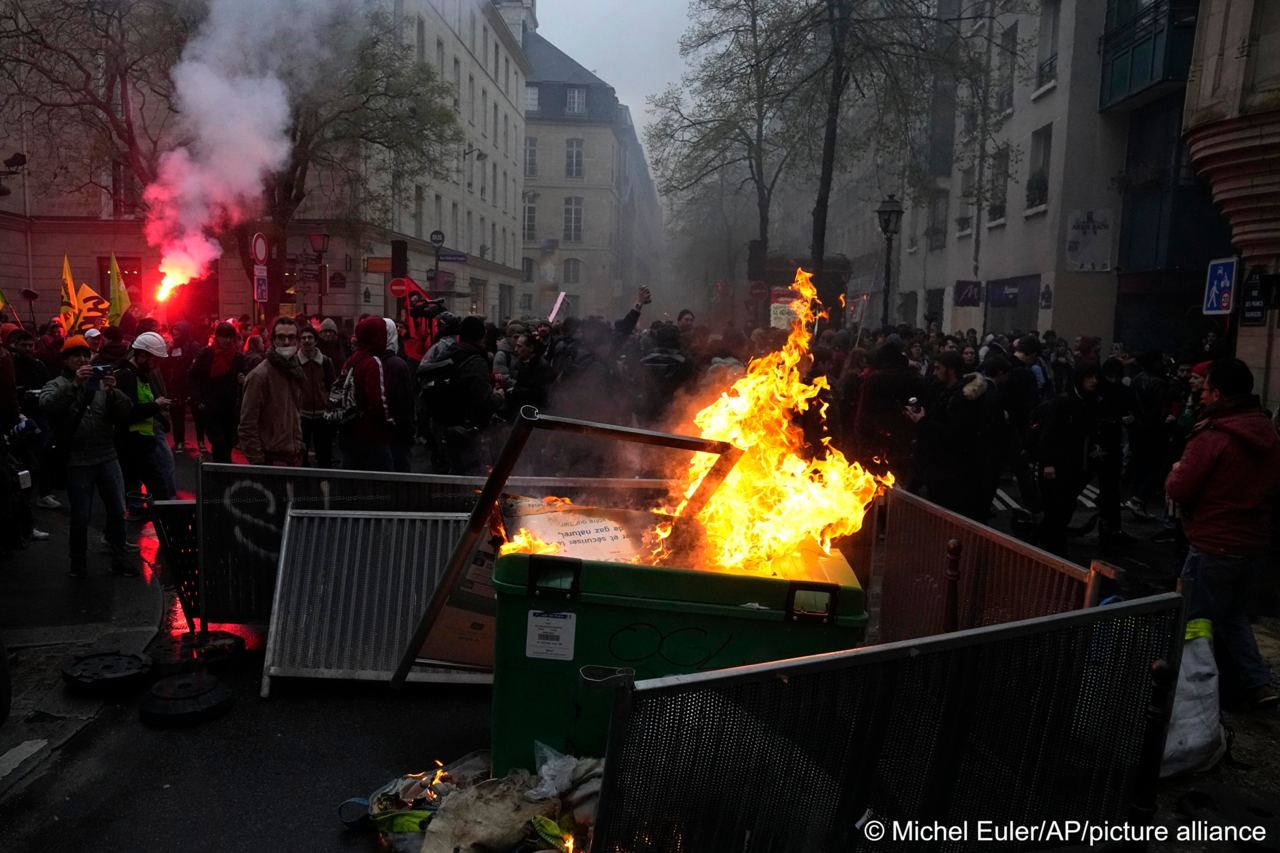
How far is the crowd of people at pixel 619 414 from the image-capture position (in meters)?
4.94

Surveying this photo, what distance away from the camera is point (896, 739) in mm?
2617

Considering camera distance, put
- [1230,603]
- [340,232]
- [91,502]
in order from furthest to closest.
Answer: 1. [340,232]
2. [91,502]
3. [1230,603]

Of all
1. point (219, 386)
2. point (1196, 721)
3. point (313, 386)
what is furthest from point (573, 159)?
point (1196, 721)

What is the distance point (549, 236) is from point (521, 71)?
1325 centimetres

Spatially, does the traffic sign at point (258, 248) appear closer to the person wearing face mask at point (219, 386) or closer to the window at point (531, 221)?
the person wearing face mask at point (219, 386)

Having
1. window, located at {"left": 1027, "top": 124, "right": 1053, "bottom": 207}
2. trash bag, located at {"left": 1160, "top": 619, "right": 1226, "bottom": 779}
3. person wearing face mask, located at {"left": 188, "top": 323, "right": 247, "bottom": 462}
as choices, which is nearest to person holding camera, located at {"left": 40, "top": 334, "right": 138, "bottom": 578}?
person wearing face mask, located at {"left": 188, "top": 323, "right": 247, "bottom": 462}

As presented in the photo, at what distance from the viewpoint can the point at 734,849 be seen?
2.51 metres

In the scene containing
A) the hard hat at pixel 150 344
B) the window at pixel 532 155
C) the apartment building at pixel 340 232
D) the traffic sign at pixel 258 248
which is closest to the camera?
the hard hat at pixel 150 344

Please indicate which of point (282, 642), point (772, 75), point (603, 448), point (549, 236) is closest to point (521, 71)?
point (549, 236)

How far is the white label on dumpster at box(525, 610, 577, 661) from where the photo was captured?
346cm

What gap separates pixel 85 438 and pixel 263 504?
234 centimetres

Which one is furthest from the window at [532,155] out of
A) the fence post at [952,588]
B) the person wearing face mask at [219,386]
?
the fence post at [952,588]

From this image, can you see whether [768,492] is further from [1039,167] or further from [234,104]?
[1039,167]

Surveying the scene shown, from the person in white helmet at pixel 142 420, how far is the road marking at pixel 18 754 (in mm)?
3431
